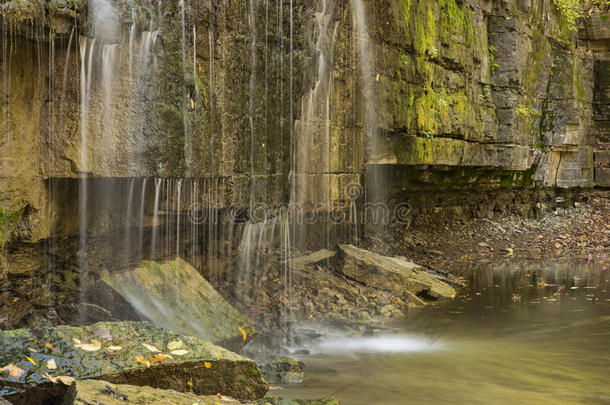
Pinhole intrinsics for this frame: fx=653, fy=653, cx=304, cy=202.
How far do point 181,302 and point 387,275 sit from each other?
4.26 metres

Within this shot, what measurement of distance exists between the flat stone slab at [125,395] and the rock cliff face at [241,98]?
2528 millimetres

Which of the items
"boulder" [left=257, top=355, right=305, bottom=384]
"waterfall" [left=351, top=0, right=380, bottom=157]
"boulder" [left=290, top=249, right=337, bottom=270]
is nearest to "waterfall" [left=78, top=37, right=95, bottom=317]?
"boulder" [left=257, top=355, right=305, bottom=384]

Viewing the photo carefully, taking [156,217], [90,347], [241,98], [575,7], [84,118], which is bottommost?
[90,347]

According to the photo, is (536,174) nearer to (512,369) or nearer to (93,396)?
(512,369)

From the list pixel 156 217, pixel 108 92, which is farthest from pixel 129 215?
pixel 108 92

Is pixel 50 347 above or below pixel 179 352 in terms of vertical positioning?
above

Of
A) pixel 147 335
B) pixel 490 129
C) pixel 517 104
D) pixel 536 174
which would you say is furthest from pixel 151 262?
pixel 536 174

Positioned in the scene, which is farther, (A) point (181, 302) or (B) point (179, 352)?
(A) point (181, 302)

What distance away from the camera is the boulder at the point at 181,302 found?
682 centimetres

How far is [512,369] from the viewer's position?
21.9 feet

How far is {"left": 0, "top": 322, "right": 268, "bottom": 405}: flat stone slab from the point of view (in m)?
3.88

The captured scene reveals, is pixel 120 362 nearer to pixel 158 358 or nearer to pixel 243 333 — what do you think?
pixel 158 358

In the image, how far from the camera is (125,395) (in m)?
3.82

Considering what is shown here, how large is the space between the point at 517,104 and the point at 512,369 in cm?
1232
